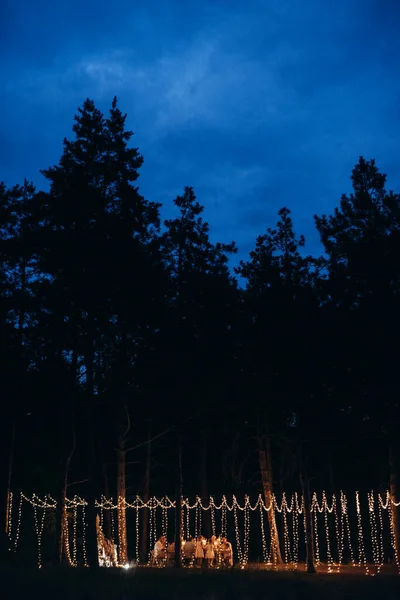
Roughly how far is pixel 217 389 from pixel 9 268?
8.38 m

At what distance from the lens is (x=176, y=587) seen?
1259cm

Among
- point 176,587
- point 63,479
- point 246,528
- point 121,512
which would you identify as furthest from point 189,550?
point 176,587

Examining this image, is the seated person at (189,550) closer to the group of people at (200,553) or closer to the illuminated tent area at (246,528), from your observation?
the group of people at (200,553)

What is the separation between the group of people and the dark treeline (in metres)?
2.66

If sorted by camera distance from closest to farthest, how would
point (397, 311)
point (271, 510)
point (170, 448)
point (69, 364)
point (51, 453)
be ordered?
point (397, 311)
point (69, 364)
point (271, 510)
point (51, 453)
point (170, 448)

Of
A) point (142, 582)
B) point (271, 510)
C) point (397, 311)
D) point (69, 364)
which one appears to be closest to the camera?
point (142, 582)

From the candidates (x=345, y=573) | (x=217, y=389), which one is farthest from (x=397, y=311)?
(x=345, y=573)

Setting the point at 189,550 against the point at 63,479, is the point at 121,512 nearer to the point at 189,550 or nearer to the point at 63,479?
the point at 63,479

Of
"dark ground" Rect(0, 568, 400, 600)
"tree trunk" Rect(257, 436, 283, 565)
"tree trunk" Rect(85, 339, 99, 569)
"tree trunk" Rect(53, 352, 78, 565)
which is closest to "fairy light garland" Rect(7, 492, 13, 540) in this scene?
"tree trunk" Rect(53, 352, 78, 565)

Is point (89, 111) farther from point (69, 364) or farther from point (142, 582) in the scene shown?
point (142, 582)

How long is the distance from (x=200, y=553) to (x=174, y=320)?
750 centimetres

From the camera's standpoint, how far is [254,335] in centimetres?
2120

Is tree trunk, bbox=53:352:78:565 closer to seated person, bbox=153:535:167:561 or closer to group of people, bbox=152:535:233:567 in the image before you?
seated person, bbox=153:535:167:561

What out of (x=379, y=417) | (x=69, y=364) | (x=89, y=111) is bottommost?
(x=379, y=417)
